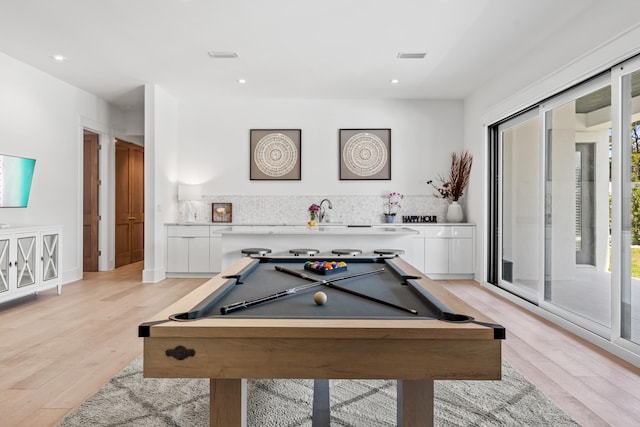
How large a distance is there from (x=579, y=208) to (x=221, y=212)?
488 cm

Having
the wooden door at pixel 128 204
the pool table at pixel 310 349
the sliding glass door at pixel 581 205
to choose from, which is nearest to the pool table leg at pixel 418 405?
the pool table at pixel 310 349

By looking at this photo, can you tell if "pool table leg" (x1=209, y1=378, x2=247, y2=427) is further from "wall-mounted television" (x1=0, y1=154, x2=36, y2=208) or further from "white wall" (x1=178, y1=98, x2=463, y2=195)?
"white wall" (x1=178, y1=98, x2=463, y2=195)

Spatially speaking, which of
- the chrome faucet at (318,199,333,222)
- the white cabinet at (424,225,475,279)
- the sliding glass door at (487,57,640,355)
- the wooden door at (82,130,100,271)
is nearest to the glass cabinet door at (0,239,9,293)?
the wooden door at (82,130,100,271)

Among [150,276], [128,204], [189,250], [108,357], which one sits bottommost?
[108,357]

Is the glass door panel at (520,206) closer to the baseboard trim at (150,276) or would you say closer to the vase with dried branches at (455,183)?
the vase with dried branches at (455,183)

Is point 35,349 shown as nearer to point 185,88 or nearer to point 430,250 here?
point 185,88

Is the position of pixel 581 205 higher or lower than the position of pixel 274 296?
higher

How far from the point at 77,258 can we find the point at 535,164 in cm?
620

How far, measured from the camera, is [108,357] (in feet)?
9.30

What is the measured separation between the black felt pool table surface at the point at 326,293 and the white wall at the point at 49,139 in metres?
3.95

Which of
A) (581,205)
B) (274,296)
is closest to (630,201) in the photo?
(581,205)

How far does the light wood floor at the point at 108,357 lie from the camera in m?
2.14

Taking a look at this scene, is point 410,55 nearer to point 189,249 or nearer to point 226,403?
point 189,249

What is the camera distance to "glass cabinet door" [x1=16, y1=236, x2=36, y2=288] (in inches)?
168
